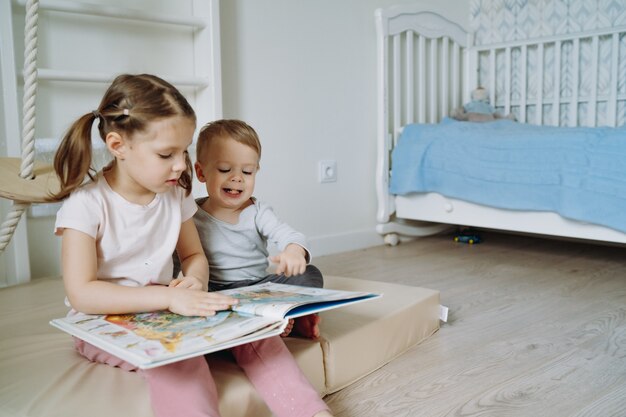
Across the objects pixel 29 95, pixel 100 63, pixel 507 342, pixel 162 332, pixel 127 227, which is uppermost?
pixel 100 63

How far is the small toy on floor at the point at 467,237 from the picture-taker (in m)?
2.38

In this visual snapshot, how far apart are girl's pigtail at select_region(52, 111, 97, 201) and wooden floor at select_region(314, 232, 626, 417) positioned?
517 millimetres

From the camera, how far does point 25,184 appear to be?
1.12m

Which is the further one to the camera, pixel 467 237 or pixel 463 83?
pixel 463 83

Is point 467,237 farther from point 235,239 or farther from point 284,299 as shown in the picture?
point 284,299

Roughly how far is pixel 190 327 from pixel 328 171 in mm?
1476

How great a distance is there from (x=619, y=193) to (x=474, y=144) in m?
0.51

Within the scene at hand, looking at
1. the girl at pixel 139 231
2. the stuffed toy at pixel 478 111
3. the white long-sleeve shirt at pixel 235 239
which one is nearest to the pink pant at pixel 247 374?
the girl at pixel 139 231

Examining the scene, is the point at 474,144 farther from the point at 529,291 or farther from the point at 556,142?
the point at 529,291

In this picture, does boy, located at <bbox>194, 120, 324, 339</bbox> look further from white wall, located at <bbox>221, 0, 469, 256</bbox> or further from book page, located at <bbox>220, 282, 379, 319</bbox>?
white wall, located at <bbox>221, 0, 469, 256</bbox>

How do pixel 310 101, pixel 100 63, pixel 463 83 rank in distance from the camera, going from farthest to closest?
1. pixel 463 83
2. pixel 310 101
3. pixel 100 63

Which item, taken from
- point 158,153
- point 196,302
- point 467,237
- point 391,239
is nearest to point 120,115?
point 158,153

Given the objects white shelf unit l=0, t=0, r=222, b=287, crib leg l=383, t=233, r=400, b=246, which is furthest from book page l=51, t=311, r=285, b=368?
crib leg l=383, t=233, r=400, b=246

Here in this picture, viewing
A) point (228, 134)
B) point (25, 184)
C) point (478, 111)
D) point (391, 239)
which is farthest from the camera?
point (478, 111)
